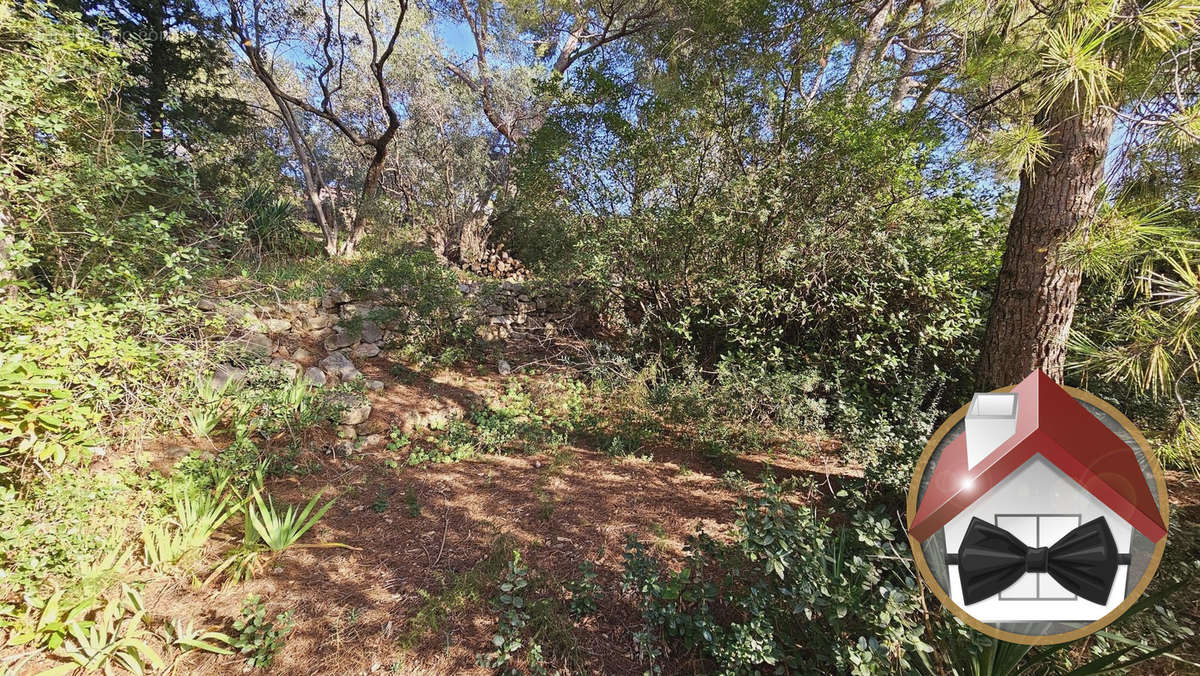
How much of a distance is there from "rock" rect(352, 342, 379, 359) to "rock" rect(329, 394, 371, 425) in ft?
4.58

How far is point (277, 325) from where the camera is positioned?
481cm

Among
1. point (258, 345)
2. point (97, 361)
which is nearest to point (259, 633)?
point (97, 361)

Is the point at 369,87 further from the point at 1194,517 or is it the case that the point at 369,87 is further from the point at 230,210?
the point at 1194,517

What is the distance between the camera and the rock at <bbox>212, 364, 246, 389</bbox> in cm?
365

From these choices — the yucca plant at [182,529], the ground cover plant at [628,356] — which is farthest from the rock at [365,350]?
the yucca plant at [182,529]

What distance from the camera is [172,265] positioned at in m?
2.68

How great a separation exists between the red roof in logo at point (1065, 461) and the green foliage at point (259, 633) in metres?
2.65

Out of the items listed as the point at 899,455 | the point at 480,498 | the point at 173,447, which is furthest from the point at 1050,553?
the point at 173,447

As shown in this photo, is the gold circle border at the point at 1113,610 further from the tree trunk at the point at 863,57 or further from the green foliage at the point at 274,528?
the tree trunk at the point at 863,57

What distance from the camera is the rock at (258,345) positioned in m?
3.84

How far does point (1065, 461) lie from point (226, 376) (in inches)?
216

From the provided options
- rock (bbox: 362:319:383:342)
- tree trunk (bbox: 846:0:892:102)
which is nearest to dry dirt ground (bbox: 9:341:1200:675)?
rock (bbox: 362:319:383:342)

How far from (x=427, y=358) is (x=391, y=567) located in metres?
3.45

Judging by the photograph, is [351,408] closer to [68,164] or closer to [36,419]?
[36,419]
